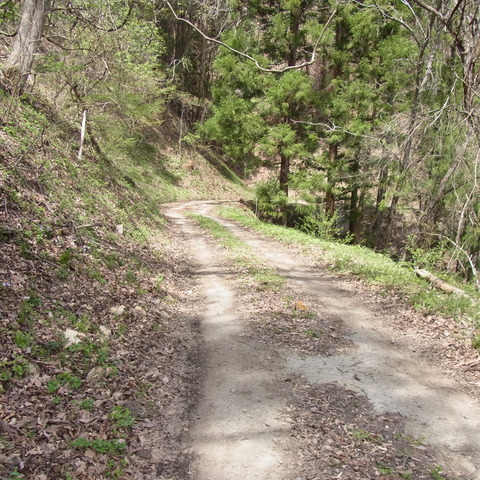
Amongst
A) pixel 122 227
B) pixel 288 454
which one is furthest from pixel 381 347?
pixel 122 227

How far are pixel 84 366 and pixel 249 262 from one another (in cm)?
635

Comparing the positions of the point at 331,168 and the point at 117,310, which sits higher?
the point at 331,168

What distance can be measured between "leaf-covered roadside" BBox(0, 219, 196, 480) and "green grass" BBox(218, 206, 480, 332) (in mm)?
4526

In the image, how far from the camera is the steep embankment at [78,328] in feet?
11.8

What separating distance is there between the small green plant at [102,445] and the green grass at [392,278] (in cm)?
584

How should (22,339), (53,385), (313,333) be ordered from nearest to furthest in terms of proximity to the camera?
(53,385), (22,339), (313,333)

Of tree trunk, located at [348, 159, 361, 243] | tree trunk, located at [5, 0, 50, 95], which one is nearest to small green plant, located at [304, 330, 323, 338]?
tree trunk, located at [5, 0, 50, 95]

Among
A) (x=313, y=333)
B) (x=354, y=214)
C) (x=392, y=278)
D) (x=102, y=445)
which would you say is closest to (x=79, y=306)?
(x=102, y=445)

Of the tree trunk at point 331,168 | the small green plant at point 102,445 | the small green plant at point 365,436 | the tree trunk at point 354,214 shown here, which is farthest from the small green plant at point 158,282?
the tree trunk at point 354,214

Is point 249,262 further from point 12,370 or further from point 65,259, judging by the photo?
point 12,370

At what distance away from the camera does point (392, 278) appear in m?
9.21

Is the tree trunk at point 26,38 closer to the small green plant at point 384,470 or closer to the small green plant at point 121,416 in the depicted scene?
the small green plant at point 121,416

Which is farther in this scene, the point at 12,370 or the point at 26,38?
the point at 26,38

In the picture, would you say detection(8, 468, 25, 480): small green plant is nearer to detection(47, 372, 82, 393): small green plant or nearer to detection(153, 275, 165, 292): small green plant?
detection(47, 372, 82, 393): small green plant
